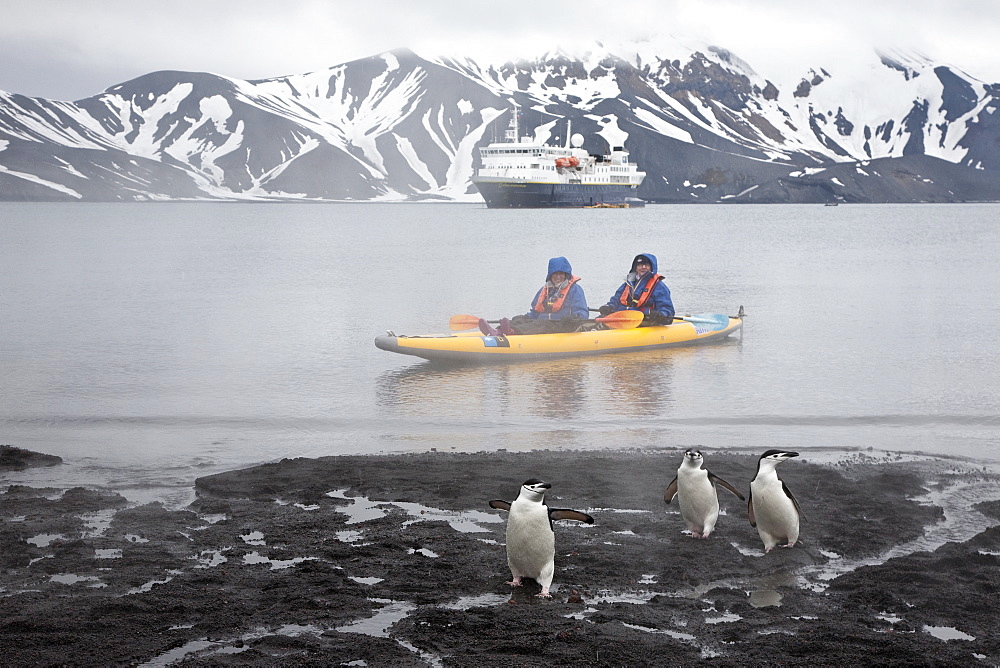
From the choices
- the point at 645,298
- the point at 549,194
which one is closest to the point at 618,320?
the point at 645,298

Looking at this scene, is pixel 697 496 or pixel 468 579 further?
pixel 697 496

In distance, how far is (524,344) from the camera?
59.4 feet

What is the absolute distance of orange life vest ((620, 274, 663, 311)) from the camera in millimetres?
20250

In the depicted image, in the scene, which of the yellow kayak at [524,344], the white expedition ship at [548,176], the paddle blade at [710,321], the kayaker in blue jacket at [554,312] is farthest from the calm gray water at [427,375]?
the white expedition ship at [548,176]

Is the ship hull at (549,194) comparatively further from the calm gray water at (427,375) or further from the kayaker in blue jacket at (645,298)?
the kayaker in blue jacket at (645,298)

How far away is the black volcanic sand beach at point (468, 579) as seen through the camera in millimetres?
6191

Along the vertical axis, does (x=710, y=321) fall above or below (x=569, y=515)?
above

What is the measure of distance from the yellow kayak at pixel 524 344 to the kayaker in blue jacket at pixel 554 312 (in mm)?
281

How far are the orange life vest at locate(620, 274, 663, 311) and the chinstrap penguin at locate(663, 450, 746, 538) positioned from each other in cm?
1219

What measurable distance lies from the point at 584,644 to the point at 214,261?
164 feet

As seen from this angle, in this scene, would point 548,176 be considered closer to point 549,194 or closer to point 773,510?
point 549,194

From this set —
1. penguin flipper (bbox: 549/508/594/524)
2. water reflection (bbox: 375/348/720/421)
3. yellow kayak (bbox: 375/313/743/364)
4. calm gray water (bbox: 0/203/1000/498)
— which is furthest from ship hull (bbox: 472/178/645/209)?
penguin flipper (bbox: 549/508/594/524)

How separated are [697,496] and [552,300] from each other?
1139 cm

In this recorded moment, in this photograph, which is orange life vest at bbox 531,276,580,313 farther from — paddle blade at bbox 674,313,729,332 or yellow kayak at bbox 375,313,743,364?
paddle blade at bbox 674,313,729,332
